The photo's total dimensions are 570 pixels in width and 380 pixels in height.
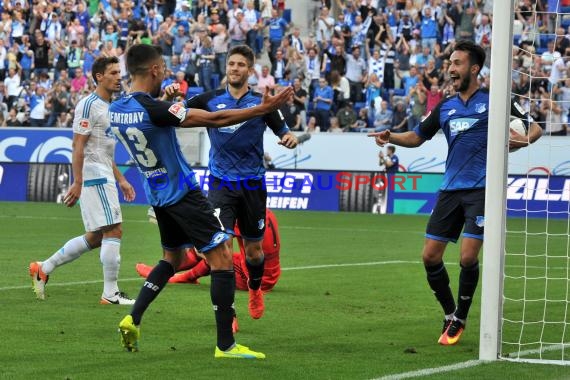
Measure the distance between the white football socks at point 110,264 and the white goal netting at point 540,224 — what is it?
369 centimetres

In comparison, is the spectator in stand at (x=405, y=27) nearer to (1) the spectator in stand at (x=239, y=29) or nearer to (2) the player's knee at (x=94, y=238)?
(1) the spectator in stand at (x=239, y=29)

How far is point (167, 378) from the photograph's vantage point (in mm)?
7410

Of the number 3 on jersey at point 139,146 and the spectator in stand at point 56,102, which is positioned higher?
the number 3 on jersey at point 139,146

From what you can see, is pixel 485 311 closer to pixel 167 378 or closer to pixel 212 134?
pixel 167 378

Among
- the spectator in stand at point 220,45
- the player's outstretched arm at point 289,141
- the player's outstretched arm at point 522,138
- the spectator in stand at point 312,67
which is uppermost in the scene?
the player's outstretched arm at point 522,138

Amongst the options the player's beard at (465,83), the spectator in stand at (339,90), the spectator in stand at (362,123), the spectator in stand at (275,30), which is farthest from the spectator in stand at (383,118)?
the player's beard at (465,83)

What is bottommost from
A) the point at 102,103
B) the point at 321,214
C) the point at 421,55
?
the point at 321,214

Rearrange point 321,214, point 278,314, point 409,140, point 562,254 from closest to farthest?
point 409,140
point 278,314
point 562,254
point 321,214

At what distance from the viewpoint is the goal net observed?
8742 mm

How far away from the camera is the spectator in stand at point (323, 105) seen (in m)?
30.9

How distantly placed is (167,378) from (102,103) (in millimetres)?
4549

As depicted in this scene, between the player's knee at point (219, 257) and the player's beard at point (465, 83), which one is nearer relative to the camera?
the player's knee at point (219, 257)

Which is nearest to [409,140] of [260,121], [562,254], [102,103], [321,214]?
[260,121]

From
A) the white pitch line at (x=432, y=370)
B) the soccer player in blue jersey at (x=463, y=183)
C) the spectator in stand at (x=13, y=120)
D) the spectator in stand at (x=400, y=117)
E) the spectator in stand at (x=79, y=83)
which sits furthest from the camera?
the spectator in stand at (x=79, y=83)
